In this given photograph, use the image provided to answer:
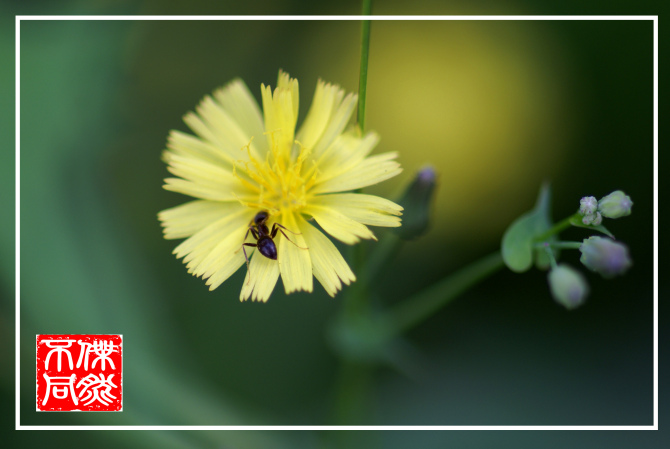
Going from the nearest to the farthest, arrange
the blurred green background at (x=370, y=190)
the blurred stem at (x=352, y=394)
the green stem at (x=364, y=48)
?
the green stem at (x=364, y=48) → the blurred stem at (x=352, y=394) → the blurred green background at (x=370, y=190)

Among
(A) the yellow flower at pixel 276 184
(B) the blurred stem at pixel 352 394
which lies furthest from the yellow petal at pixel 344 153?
(B) the blurred stem at pixel 352 394

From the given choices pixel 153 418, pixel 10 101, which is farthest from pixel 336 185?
pixel 10 101

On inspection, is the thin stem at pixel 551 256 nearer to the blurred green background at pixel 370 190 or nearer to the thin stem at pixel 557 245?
the thin stem at pixel 557 245

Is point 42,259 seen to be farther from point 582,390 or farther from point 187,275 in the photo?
point 582,390

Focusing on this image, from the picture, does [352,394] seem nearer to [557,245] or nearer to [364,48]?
[557,245]

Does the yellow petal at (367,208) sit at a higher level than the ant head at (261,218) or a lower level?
lower

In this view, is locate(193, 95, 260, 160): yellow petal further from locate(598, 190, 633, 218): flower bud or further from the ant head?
locate(598, 190, 633, 218): flower bud
